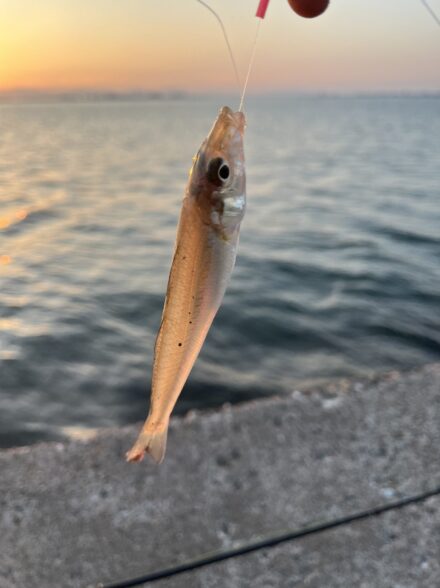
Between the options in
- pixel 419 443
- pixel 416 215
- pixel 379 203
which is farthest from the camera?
pixel 379 203

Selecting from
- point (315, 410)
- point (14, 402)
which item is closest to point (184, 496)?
point (315, 410)

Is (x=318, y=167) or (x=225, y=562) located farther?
(x=318, y=167)

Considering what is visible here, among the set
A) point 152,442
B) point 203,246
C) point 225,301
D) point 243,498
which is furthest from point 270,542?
point 225,301

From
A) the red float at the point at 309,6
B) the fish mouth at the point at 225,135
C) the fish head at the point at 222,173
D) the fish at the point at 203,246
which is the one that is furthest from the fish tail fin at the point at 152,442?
the red float at the point at 309,6

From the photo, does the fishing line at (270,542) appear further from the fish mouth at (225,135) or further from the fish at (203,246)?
the fish mouth at (225,135)

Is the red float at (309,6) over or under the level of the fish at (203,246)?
over

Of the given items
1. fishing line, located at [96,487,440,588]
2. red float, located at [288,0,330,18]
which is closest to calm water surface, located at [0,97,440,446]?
fishing line, located at [96,487,440,588]

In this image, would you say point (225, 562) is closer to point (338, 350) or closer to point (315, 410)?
point (315, 410)

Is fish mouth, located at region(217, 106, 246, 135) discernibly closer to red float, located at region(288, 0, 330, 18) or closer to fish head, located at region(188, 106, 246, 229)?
fish head, located at region(188, 106, 246, 229)
